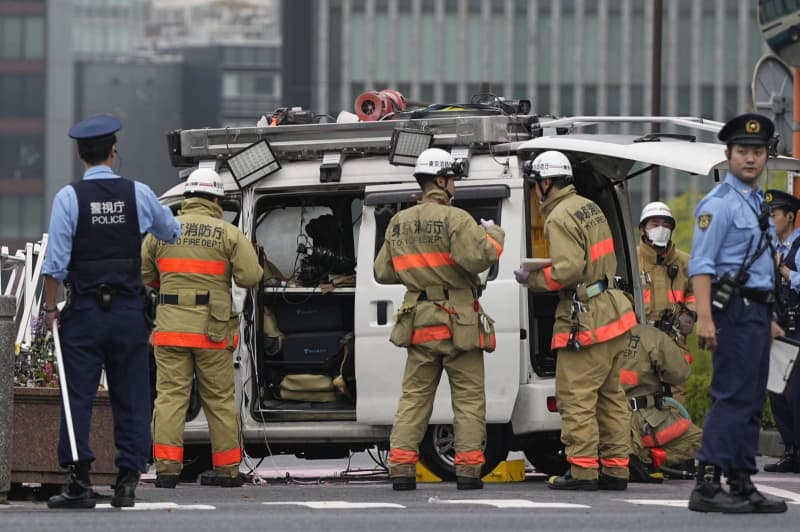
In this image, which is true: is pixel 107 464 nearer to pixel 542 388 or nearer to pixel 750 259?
pixel 542 388

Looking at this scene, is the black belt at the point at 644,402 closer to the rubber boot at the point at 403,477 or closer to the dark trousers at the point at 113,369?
the rubber boot at the point at 403,477

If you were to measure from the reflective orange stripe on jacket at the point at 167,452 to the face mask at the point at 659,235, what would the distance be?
11.7 ft

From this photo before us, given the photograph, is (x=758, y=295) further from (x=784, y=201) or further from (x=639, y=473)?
(x=784, y=201)

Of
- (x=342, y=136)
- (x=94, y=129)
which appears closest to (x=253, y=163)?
(x=342, y=136)

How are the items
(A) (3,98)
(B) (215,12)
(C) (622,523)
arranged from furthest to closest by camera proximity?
(B) (215,12), (A) (3,98), (C) (622,523)

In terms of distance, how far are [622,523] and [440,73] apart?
72.1 metres

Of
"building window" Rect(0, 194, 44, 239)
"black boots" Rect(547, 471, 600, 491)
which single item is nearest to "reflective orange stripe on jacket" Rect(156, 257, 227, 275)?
"black boots" Rect(547, 471, 600, 491)

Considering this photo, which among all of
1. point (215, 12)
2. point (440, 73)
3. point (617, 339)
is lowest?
point (617, 339)

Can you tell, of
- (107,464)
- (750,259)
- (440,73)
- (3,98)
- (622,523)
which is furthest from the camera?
(3,98)

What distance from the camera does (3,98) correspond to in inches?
4306

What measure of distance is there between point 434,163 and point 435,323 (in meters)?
0.87

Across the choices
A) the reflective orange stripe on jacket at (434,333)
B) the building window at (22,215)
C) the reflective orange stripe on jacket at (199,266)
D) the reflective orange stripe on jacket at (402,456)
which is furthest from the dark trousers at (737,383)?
the building window at (22,215)

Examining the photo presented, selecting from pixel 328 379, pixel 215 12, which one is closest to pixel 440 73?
pixel 328 379

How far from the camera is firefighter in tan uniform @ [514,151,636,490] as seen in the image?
34.9 feet
